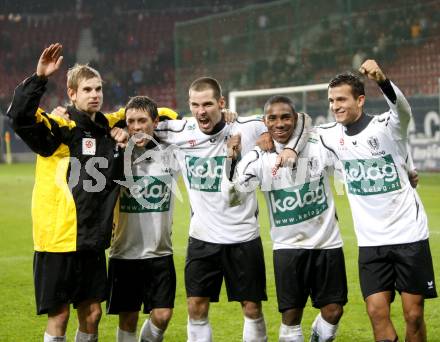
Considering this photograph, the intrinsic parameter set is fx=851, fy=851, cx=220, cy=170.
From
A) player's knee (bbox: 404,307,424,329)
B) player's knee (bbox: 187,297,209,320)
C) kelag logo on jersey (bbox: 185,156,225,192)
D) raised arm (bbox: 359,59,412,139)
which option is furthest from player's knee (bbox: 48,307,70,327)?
raised arm (bbox: 359,59,412,139)

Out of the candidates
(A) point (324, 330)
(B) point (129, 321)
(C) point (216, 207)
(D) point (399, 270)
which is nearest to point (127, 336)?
(B) point (129, 321)

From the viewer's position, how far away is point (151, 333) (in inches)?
232

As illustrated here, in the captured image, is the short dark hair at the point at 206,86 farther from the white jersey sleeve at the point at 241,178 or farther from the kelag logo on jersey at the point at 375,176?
the kelag logo on jersey at the point at 375,176

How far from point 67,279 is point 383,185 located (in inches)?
82.6

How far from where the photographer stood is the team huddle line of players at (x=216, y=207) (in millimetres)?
5379

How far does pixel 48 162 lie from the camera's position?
17.8 feet

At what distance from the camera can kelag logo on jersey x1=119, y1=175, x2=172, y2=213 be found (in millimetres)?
5863

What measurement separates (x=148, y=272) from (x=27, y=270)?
389cm

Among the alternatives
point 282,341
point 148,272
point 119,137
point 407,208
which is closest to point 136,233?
point 148,272

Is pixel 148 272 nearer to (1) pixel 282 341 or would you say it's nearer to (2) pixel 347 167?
(1) pixel 282 341

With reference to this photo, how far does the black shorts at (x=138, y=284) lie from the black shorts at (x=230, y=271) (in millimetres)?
158

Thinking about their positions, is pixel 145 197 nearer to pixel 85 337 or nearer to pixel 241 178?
pixel 241 178

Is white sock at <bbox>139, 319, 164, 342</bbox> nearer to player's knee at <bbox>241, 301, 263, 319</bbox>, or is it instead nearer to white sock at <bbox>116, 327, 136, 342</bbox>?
white sock at <bbox>116, 327, 136, 342</bbox>


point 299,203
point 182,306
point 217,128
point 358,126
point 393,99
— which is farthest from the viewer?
point 182,306
